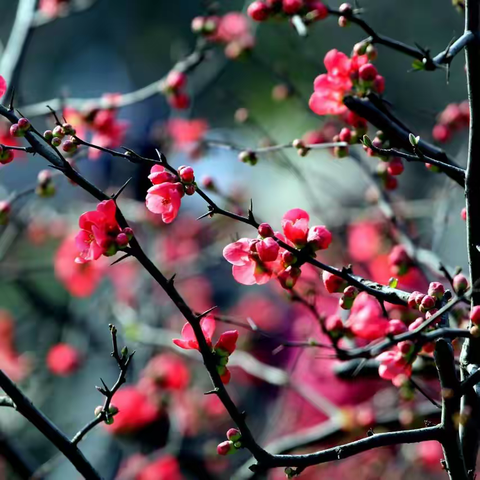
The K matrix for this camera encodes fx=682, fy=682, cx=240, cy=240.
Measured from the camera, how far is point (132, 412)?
→ 3.47m

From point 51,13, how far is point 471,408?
8.73 feet

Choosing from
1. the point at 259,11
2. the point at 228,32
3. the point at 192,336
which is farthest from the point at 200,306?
the point at 192,336

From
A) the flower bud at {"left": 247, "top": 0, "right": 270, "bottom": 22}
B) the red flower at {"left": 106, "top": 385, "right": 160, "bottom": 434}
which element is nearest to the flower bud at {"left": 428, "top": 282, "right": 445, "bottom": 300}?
the flower bud at {"left": 247, "top": 0, "right": 270, "bottom": 22}

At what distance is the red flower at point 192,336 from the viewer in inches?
56.9

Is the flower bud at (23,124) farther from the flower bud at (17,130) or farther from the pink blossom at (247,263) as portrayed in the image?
the pink blossom at (247,263)

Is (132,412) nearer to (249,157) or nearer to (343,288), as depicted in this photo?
(249,157)

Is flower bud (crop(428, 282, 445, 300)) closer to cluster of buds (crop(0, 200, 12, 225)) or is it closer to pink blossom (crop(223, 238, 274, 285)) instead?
pink blossom (crop(223, 238, 274, 285))

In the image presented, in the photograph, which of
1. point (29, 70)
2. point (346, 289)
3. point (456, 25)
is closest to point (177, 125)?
point (346, 289)

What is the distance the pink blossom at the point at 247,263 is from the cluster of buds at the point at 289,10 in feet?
2.88

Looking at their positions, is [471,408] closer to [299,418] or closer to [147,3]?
[299,418]

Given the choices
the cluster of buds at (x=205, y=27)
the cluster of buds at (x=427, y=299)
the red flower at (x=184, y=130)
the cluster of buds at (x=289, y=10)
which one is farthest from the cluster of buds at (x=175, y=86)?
the cluster of buds at (x=427, y=299)

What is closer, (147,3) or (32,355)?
(32,355)

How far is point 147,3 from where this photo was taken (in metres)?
10.3

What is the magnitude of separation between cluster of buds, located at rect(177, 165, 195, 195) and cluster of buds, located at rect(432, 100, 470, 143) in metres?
1.49
